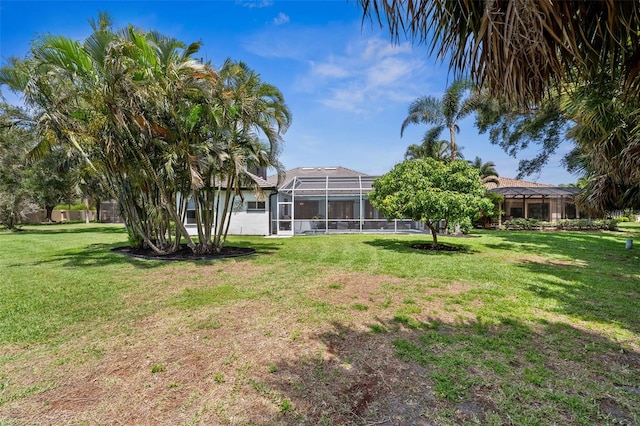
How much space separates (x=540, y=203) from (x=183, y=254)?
30.9m

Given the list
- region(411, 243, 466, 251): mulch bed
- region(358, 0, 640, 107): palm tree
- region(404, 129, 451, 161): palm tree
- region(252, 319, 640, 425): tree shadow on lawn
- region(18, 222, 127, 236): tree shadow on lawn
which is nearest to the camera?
region(358, 0, 640, 107): palm tree

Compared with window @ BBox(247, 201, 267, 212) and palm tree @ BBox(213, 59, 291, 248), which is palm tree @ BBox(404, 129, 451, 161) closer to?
window @ BBox(247, 201, 267, 212)

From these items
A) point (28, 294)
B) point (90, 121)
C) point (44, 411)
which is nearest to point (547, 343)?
point (44, 411)

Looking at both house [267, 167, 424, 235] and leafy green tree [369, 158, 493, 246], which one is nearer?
leafy green tree [369, 158, 493, 246]

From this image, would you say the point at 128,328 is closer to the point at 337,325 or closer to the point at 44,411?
the point at 44,411

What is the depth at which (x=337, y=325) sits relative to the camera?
4.56 m

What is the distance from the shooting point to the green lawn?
2.68 m

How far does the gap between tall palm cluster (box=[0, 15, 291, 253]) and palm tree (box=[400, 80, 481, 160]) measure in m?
12.9

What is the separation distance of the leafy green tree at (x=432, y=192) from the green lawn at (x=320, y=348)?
343 cm

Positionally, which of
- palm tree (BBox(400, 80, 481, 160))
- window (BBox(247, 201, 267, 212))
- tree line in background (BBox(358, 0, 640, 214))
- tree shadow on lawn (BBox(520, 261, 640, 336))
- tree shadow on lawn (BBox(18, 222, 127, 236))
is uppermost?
palm tree (BBox(400, 80, 481, 160))

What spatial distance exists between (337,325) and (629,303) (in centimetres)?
549

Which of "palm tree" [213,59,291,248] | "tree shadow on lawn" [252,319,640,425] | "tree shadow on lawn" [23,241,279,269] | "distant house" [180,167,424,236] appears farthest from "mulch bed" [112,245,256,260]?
"tree shadow on lawn" [252,319,640,425]

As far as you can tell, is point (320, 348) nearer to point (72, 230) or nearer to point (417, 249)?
point (417, 249)

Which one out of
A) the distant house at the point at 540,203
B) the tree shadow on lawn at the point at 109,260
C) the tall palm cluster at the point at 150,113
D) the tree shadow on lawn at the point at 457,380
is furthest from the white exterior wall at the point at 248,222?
the distant house at the point at 540,203
